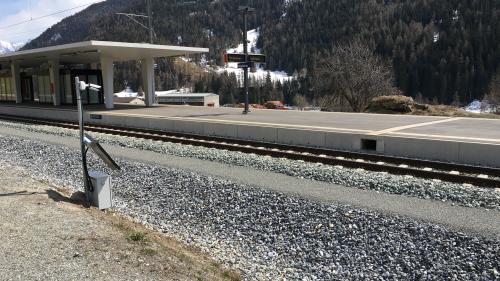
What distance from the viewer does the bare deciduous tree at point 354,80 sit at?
126ft

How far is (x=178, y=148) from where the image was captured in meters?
15.0

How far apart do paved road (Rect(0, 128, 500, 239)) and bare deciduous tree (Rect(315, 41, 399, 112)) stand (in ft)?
85.2

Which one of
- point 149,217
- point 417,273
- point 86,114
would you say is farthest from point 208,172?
point 86,114

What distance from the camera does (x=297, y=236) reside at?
707 centimetres

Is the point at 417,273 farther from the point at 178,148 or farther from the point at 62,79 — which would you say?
the point at 62,79

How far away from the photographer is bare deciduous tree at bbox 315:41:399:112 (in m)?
38.5

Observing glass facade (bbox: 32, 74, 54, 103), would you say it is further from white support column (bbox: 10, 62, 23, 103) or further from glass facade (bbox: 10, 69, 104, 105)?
white support column (bbox: 10, 62, 23, 103)

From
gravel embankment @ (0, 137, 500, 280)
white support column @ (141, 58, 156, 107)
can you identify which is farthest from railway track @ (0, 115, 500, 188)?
white support column @ (141, 58, 156, 107)

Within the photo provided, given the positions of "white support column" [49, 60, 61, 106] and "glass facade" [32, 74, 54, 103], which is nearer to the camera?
"white support column" [49, 60, 61, 106]

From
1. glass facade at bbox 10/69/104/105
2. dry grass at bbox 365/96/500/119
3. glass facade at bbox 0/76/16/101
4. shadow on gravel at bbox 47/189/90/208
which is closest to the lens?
shadow on gravel at bbox 47/189/90/208

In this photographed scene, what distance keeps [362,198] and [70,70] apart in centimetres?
2993

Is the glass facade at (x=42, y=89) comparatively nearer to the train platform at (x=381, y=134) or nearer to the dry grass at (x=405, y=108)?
the train platform at (x=381, y=134)

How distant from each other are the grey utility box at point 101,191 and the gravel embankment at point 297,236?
1.15 feet

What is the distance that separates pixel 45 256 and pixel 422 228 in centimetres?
503
